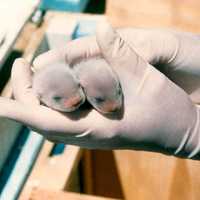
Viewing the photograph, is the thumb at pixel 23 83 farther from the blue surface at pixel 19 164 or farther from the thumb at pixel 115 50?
the blue surface at pixel 19 164

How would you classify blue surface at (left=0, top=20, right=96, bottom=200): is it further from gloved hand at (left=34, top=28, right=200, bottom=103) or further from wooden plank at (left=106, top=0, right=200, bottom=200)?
gloved hand at (left=34, top=28, right=200, bottom=103)

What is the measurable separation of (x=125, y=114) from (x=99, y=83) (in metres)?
0.08

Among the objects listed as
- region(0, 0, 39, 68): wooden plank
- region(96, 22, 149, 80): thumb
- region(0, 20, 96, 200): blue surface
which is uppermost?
region(96, 22, 149, 80): thumb

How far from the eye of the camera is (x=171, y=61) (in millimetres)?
709

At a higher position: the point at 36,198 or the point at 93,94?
the point at 93,94

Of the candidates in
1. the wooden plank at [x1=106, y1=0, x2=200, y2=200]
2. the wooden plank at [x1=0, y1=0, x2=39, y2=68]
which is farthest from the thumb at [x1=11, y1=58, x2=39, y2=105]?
the wooden plank at [x1=106, y1=0, x2=200, y2=200]

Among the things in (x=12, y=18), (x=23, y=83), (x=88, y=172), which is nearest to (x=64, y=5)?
(x=12, y=18)

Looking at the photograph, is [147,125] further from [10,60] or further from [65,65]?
[10,60]

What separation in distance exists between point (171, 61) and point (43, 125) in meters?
0.21

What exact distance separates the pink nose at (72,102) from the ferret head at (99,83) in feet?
0.04

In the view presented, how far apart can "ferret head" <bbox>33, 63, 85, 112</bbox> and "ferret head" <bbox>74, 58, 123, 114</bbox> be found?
1 centimetres

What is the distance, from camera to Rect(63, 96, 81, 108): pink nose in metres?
0.57

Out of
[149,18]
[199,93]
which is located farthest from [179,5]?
[199,93]

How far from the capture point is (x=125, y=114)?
24.7 inches
